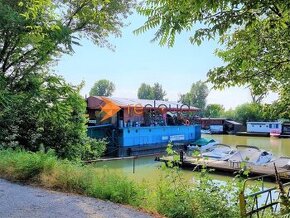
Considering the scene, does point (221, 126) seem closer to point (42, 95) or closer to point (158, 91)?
point (158, 91)

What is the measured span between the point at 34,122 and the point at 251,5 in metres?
14.6

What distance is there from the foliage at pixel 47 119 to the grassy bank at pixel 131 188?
4.76 m

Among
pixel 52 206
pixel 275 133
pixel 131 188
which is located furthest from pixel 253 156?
pixel 275 133

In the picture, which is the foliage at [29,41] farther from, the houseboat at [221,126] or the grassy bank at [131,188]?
the houseboat at [221,126]

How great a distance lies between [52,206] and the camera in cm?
553

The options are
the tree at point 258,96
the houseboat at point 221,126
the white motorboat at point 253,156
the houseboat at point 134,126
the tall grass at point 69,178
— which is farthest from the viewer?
the houseboat at point 221,126

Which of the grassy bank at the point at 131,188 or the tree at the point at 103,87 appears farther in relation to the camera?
the tree at the point at 103,87

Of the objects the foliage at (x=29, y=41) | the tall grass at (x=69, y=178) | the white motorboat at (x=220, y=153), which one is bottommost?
the white motorboat at (x=220, y=153)

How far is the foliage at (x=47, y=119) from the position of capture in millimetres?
12805

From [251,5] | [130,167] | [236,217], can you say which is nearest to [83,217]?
[236,217]

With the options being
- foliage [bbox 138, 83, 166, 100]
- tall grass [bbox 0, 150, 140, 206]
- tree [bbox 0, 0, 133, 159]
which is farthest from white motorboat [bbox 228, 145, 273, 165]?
foliage [bbox 138, 83, 166, 100]

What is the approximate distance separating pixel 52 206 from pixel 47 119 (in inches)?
369

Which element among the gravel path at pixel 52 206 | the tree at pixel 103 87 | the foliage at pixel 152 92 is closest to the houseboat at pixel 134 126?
the gravel path at pixel 52 206

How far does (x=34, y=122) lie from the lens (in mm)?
14977
